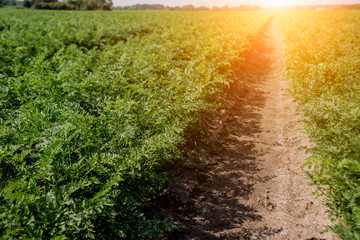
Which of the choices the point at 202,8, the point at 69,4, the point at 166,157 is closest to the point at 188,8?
the point at 202,8

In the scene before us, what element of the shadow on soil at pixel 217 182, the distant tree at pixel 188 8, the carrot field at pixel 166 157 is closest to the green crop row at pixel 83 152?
the carrot field at pixel 166 157

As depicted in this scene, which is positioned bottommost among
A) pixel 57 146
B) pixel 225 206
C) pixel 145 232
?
pixel 225 206

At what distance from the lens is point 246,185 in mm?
5199

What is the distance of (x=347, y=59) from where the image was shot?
26.7 ft

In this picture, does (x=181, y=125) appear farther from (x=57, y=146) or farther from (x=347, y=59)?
(x=347, y=59)

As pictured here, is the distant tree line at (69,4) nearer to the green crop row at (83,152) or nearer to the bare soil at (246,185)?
the green crop row at (83,152)

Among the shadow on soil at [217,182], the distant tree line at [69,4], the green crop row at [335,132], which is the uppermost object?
the distant tree line at [69,4]

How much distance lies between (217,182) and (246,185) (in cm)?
63

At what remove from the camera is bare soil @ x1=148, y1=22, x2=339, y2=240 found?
4.10 m

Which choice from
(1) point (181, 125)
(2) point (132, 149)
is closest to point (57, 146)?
(2) point (132, 149)

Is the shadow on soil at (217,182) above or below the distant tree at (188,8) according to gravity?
below

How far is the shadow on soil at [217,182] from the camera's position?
4.14 meters

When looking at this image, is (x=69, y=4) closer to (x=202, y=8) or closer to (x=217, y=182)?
(x=202, y=8)

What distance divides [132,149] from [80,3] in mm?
69262
